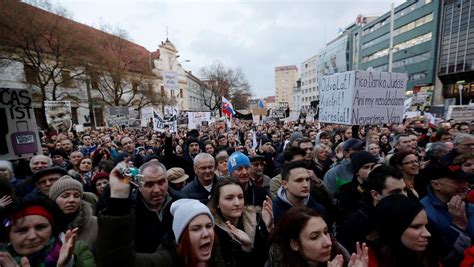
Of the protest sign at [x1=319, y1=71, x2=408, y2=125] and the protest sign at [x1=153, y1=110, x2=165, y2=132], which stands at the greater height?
the protest sign at [x1=319, y1=71, x2=408, y2=125]

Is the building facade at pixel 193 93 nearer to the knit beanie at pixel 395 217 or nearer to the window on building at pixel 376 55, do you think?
the window on building at pixel 376 55

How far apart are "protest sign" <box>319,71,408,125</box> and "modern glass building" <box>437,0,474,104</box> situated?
31.7 meters

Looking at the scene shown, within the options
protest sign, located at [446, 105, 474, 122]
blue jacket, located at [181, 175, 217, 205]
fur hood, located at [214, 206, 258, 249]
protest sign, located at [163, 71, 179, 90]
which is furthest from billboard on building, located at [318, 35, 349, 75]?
fur hood, located at [214, 206, 258, 249]

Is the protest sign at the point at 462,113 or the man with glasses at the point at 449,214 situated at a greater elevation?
the protest sign at the point at 462,113

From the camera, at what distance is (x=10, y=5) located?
1684cm

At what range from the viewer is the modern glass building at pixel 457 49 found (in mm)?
29188

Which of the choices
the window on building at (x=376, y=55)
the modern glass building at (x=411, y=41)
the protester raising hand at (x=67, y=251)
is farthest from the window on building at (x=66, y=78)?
the window on building at (x=376, y=55)

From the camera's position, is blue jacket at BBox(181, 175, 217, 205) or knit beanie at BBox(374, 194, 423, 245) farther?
blue jacket at BBox(181, 175, 217, 205)

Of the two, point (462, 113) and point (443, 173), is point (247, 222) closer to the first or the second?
point (443, 173)

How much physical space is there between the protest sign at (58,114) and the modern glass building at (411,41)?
39.1m

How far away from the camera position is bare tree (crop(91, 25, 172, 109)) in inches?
1061

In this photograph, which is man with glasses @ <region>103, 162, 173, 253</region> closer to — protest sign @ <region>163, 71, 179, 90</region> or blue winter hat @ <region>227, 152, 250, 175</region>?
blue winter hat @ <region>227, 152, 250, 175</region>

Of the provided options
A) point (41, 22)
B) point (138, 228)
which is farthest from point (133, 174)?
point (41, 22)

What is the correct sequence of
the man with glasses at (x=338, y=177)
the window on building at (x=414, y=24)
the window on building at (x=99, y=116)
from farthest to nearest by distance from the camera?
1. the window on building at (x=414, y=24)
2. the window on building at (x=99, y=116)
3. the man with glasses at (x=338, y=177)
